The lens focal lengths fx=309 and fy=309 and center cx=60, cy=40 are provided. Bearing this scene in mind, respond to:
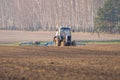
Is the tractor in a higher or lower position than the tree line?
lower

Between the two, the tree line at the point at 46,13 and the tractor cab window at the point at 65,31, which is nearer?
the tractor cab window at the point at 65,31

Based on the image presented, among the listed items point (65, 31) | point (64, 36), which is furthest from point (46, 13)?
point (65, 31)

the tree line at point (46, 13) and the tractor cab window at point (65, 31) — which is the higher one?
the tree line at point (46, 13)

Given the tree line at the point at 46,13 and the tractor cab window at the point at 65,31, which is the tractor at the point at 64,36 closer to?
the tractor cab window at the point at 65,31

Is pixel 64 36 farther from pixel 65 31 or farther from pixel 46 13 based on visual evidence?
pixel 46 13

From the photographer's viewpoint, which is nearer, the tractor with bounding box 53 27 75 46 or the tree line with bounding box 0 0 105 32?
the tractor with bounding box 53 27 75 46

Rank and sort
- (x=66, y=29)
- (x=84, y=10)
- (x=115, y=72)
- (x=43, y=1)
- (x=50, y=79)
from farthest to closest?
(x=43, y=1) < (x=84, y=10) < (x=66, y=29) < (x=115, y=72) < (x=50, y=79)

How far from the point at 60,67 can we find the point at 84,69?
1431 mm

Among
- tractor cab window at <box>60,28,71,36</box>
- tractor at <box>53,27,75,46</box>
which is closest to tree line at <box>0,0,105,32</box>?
tractor at <box>53,27,75,46</box>

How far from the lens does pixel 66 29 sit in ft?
125

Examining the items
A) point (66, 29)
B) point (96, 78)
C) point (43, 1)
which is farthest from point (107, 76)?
point (43, 1)

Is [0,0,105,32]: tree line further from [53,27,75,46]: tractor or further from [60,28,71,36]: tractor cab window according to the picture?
[60,28,71,36]: tractor cab window

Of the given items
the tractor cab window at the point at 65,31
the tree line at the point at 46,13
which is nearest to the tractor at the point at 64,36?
the tractor cab window at the point at 65,31

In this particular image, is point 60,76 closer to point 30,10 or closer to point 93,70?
point 93,70
